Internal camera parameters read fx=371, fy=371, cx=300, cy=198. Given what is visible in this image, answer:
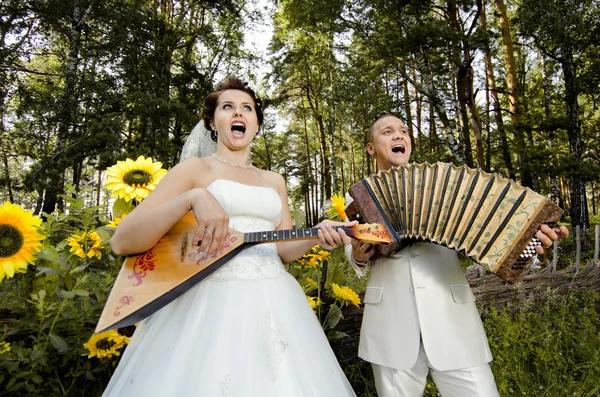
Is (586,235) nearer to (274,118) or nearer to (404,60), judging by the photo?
(404,60)

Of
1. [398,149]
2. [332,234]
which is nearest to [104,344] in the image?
[332,234]

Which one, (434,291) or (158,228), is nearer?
(158,228)

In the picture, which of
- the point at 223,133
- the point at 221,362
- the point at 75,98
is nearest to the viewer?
the point at 221,362

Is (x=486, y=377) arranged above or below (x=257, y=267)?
below

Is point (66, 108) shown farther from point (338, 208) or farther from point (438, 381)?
point (438, 381)

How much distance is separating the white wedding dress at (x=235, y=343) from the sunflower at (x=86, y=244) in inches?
31.4

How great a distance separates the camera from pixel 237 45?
17.1 meters

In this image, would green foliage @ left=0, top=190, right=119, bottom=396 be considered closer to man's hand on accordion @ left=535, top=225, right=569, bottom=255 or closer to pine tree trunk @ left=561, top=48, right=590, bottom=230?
man's hand on accordion @ left=535, top=225, right=569, bottom=255

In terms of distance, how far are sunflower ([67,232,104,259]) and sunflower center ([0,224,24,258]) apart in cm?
43

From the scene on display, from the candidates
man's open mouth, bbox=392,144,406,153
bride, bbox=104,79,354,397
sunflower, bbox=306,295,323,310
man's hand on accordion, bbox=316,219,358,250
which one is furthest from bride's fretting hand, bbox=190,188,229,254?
sunflower, bbox=306,295,323,310

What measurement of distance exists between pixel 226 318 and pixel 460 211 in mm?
1153

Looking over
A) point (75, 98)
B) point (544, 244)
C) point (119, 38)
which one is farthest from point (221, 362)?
point (119, 38)

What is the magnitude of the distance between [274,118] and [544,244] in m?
25.2

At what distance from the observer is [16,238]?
1708 mm
